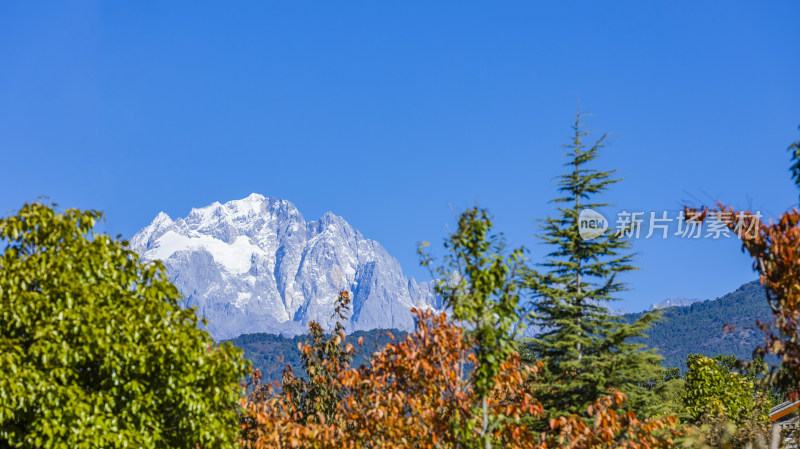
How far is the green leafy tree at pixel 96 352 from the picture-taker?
854cm

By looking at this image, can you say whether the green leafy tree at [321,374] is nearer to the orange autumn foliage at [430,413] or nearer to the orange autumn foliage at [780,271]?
the orange autumn foliage at [430,413]

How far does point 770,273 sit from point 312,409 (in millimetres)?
10244

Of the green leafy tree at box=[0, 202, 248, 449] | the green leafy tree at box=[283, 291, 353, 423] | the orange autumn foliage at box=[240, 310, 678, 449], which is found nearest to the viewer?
the green leafy tree at box=[0, 202, 248, 449]

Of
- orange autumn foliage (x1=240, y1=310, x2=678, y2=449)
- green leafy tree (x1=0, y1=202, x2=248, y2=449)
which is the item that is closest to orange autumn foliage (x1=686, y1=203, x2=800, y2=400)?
orange autumn foliage (x1=240, y1=310, x2=678, y2=449)

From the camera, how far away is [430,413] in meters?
10.1

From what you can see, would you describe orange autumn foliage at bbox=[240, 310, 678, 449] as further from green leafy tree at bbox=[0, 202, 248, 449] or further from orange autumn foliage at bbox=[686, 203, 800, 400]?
orange autumn foliage at bbox=[686, 203, 800, 400]

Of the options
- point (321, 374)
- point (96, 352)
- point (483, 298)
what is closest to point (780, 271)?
point (483, 298)

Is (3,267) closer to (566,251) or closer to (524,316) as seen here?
(524,316)

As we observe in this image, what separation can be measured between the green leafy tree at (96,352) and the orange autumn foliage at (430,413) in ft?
4.57

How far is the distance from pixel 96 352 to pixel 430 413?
4731mm

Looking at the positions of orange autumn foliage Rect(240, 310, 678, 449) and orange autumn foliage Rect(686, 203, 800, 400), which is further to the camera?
orange autumn foliage Rect(240, 310, 678, 449)

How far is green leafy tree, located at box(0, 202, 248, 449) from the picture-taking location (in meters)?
8.54

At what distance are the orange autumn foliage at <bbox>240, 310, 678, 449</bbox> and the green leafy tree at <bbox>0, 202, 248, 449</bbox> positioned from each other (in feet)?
4.57

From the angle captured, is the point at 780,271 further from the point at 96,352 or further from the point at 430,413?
the point at 96,352
